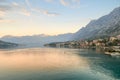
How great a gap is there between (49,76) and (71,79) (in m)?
14.5

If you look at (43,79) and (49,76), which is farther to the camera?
(49,76)

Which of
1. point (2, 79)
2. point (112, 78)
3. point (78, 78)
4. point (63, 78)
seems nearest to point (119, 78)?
point (112, 78)

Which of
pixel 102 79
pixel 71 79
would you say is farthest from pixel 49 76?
pixel 102 79

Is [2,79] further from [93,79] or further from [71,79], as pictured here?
[93,79]

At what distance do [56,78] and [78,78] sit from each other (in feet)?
39.0

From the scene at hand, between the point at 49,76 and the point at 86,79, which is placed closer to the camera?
the point at 86,79

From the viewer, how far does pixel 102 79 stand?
106188 millimetres

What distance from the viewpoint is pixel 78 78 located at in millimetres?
109875

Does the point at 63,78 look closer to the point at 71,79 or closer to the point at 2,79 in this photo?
the point at 71,79

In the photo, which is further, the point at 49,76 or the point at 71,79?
the point at 49,76

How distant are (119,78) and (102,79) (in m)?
10.2

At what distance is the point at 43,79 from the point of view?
107312 mm

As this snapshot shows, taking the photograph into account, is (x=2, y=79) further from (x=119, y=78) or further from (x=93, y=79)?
(x=119, y=78)

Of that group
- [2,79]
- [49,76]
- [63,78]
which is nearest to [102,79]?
[63,78]
